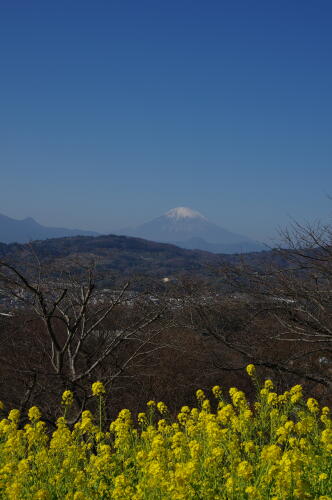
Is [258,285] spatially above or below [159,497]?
above

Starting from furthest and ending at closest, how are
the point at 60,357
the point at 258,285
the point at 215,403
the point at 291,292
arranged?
the point at 215,403, the point at 258,285, the point at 291,292, the point at 60,357

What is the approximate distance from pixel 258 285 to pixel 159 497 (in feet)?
31.4

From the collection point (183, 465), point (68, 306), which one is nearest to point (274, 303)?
point (68, 306)

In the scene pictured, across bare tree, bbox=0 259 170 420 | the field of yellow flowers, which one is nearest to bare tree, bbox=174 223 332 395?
bare tree, bbox=0 259 170 420

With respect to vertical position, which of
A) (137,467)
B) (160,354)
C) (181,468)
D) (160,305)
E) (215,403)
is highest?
(160,305)

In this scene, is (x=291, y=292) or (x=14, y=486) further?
(x=291, y=292)

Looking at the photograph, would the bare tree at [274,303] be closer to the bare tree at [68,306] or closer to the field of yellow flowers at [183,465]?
the bare tree at [68,306]

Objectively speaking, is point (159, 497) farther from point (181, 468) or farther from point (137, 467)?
point (137, 467)

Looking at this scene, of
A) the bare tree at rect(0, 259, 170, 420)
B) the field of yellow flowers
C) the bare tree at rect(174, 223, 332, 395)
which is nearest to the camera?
the field of yellow flowers

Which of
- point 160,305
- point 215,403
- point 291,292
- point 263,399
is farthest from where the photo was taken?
point 215,403

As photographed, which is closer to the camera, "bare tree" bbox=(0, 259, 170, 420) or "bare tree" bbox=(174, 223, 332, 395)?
"bare tree" bbox=(0, 259, 170, 420)

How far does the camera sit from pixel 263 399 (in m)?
6.46

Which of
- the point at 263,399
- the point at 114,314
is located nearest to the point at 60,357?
the point at 263,399

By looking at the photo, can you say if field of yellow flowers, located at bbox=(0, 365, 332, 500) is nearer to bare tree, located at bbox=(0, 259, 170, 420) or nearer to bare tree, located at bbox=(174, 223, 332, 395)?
bare tree, located at bbox=(0, 259, 170, 420)
